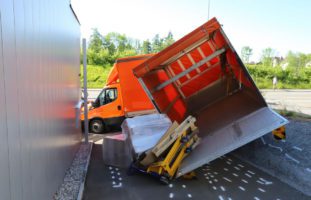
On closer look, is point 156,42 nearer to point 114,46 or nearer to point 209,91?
point 114,46

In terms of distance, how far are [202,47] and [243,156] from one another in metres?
3.14

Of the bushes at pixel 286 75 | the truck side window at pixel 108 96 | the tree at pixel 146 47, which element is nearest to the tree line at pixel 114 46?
the tree at pixel 146 47

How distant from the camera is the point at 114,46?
52844mm

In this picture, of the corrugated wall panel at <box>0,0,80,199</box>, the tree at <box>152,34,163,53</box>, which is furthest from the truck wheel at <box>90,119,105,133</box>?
the tree at <box>152,34,163,53</box>

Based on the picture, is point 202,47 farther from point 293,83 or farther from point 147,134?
point 293,83

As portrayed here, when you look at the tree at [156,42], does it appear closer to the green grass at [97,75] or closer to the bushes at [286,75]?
the green grass at [97,75]

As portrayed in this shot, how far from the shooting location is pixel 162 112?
723cm

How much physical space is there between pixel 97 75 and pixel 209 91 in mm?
30640

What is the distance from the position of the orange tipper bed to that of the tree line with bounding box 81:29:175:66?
35.7m

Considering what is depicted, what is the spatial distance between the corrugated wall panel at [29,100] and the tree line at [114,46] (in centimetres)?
3933

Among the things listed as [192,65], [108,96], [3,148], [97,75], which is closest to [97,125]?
[108,96]

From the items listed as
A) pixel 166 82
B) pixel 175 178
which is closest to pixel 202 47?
pixel 166 82

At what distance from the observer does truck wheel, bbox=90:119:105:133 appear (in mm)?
10711

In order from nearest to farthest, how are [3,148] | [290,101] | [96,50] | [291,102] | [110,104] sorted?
[3,148]
[110,104]
[291,102]
[290,101]
[96,50]
